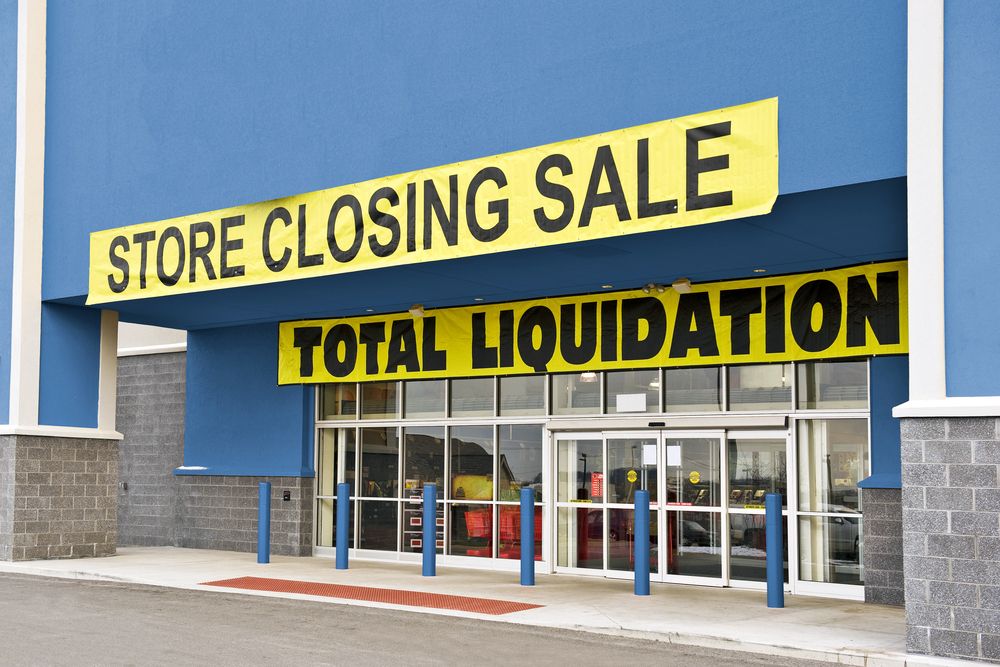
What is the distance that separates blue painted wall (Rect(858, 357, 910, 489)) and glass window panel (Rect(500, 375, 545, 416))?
16.1 feet

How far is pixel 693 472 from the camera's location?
13.3 m

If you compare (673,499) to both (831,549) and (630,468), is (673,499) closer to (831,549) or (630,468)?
(630,468)

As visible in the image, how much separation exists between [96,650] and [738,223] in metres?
7.04

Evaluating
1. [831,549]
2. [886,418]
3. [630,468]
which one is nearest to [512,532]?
[630,468]

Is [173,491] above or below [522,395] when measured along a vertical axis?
below

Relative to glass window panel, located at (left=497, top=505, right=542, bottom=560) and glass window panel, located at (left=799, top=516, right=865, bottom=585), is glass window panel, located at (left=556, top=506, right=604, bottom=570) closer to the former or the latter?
glass window panel, located at (left=497, top=505, right=542, bottom=560)

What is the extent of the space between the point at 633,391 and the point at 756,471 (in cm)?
209

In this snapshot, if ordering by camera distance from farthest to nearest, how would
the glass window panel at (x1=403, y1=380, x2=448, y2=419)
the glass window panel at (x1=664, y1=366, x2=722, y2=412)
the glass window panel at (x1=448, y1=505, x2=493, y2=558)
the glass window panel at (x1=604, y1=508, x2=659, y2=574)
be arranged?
the glass window panel at (x1=403, y1=380, x2=448, y2=419)
the glass window panel at (x1=448, y1=505, x2=493, y2=558)
the glass window panel at (x1=604, y1=508, x2=659, y2=574)
the glass window panel at (x1=664, y1=366, x2=722, y2=412)

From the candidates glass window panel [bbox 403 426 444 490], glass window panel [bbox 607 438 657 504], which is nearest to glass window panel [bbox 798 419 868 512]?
glass window panel [bbox 607 438 657 504]

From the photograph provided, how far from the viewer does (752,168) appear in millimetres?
9055

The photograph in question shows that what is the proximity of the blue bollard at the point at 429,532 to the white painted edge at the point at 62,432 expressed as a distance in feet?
20.6

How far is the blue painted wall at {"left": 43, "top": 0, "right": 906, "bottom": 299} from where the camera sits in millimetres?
8867

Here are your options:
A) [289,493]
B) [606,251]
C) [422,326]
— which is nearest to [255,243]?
[422,326]

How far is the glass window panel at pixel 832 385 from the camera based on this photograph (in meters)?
12.2
